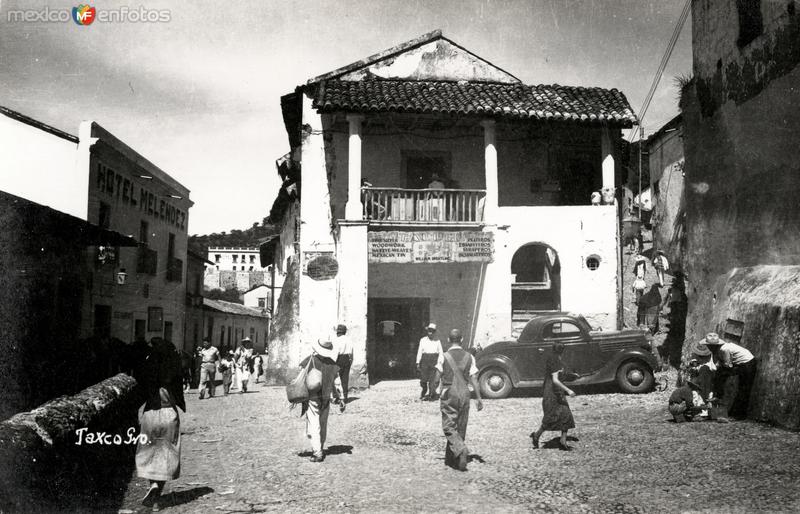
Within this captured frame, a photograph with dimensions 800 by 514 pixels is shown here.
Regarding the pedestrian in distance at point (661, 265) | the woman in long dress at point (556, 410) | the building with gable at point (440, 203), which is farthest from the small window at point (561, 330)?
the pedestrian in distance at point (661, 265)

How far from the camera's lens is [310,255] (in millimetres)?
17125

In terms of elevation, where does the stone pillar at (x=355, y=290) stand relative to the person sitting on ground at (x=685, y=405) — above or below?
above

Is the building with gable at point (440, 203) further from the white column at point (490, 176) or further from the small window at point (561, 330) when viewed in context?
the small window at point (561, 330)

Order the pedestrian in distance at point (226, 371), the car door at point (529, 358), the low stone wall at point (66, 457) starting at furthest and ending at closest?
the pedestrian in distance at point (226, 371) → the car door at point (529, 358) → the low stone wall at point (66, 457)

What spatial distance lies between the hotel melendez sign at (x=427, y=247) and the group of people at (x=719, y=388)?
6.63 meters

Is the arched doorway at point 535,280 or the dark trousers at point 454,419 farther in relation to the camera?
the arched doorway at point 535,280

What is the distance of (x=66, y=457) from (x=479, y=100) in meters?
13.4

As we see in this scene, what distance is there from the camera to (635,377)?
500 inches

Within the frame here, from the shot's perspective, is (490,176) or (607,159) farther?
(607,159)

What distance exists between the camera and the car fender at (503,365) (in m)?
12.9

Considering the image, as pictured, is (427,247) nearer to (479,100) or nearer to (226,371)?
(479,100)

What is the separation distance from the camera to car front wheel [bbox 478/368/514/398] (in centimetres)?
1290

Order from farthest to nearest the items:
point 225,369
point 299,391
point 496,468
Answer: point 225,369, point 299,391, point 496,468

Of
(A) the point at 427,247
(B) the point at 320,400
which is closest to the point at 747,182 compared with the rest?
(A) the point at 427,247
